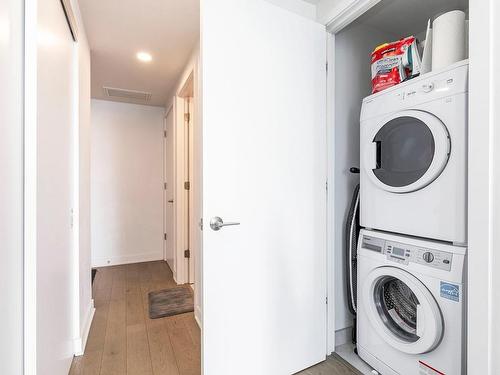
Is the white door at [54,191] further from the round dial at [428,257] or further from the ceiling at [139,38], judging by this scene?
the round dial at [428,257]

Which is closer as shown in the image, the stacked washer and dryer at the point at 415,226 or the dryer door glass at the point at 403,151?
the stacked washer and dryer at the point at 415,226

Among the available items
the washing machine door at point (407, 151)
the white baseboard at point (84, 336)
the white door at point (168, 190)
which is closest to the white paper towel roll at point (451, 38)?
the washing machine door at point (407, 151)

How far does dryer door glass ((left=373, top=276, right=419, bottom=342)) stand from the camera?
1469 millimetres

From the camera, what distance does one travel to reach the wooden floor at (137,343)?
164 centimetres

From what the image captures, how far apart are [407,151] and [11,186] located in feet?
5.70

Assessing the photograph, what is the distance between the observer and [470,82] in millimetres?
1063

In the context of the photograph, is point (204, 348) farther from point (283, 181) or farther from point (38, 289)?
point (283, 181)

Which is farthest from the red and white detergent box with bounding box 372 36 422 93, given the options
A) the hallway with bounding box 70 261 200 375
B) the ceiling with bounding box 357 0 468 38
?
the hallway with bounding box 70 261 200 375

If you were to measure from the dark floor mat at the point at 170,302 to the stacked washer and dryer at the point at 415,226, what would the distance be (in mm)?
1521

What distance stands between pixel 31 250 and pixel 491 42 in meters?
1.83

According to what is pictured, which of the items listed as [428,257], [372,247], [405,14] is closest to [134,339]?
[372,247]

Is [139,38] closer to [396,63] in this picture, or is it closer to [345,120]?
[345,120]

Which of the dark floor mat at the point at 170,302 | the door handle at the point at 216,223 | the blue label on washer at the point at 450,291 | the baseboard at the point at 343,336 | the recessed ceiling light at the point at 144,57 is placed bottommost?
the dark floor mat at the point at 170,302

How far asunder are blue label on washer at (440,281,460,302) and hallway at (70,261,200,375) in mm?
1438
